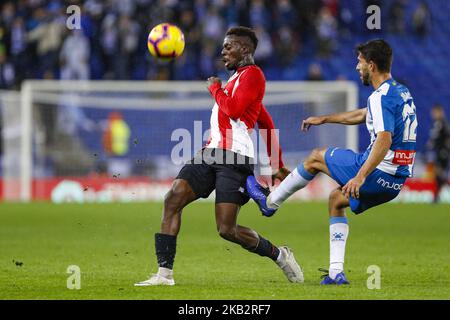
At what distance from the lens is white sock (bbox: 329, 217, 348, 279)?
8.83 m

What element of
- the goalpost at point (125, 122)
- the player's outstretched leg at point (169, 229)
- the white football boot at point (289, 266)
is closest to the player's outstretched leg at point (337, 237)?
the white football boot at point (289, 266)

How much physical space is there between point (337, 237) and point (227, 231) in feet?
3.22

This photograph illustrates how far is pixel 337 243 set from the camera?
8.82m

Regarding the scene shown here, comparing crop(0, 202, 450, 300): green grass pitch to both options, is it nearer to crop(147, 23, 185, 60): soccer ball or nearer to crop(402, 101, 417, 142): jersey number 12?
crop(402, 101, 417, 142): jersey number 12

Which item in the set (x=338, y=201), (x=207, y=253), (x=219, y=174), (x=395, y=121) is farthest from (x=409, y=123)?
(x=207, y=253)

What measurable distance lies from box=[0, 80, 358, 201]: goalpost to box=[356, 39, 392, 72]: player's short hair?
1472 centimetres

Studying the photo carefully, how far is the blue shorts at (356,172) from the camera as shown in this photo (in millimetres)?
8477

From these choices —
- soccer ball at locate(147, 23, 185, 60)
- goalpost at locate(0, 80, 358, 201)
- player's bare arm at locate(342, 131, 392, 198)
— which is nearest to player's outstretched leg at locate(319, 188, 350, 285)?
player's bare arm at locate(342, 131, 392, 198)

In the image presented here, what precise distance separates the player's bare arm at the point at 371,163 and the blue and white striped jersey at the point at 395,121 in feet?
0.36

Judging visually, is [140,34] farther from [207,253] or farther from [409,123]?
[409,123]

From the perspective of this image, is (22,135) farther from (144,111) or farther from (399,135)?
(399,135)

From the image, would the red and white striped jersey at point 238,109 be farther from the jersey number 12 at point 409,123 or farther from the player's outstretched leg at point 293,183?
the jersey number 12 at point 409,123
